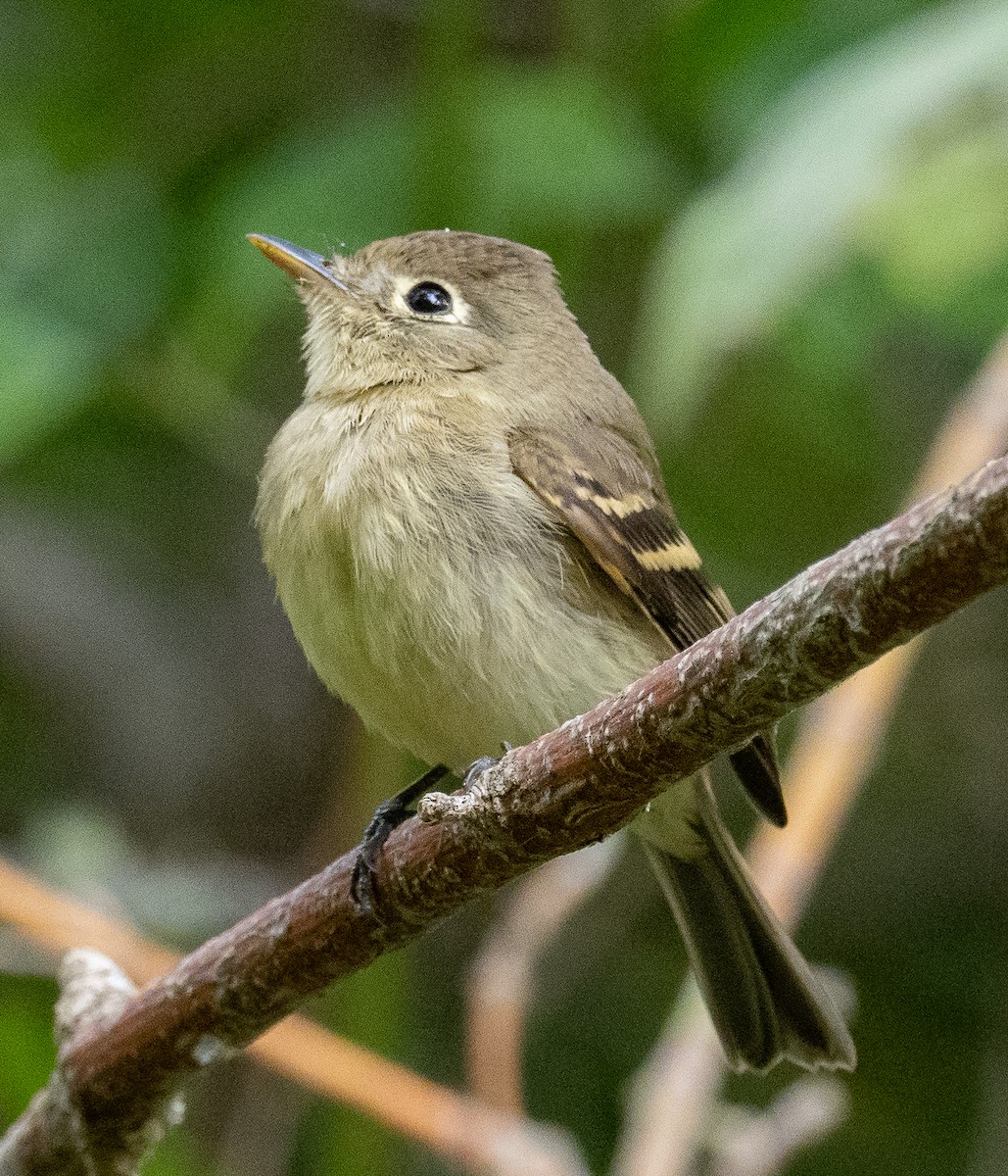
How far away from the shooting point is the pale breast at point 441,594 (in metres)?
2.74

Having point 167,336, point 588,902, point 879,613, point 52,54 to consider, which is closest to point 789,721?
point 588,902

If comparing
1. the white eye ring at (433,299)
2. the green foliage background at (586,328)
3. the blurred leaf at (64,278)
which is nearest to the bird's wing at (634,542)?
the green foliage background at (586,328)

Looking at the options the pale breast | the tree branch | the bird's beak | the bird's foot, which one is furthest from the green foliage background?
the tree branch

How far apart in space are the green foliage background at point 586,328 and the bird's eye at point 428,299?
0.82 ft

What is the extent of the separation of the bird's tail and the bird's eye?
3.61ft

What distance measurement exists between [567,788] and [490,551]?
35.2 inches

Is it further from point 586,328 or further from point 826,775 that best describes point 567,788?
point 586,328

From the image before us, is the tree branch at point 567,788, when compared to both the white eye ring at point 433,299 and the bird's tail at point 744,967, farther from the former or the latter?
the white eye ring at point 433,299

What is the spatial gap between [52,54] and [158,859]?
7.02 ft

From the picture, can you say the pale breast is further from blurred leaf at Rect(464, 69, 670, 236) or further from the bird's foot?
blurred leaf at Rect(464, 69, 670, 236)

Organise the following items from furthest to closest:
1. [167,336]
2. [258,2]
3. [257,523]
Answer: [258,2]
[167,336]
[257,523]

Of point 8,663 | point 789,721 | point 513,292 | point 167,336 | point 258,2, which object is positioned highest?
point 258,2

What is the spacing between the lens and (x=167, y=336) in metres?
3.69

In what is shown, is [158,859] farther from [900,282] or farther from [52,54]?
[900,282]
